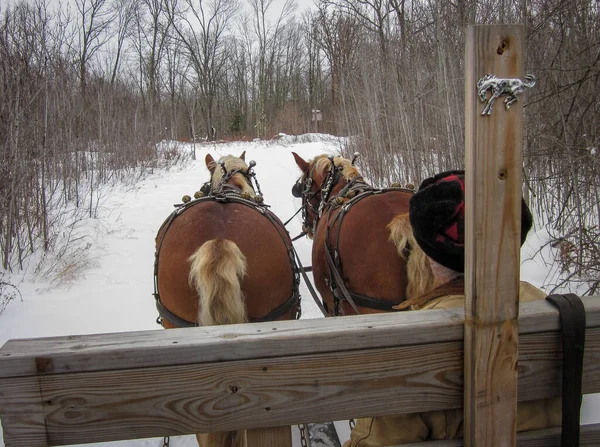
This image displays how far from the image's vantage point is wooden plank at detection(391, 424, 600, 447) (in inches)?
41.8

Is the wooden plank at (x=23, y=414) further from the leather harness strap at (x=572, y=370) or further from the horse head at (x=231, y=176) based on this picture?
the horse head at (x=231, y=176)

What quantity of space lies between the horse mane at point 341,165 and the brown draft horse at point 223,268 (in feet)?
3.72

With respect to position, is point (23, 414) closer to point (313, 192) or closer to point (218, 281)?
point (218, 281)

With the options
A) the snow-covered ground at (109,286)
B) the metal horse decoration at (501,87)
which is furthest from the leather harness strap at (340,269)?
the metal horse decoration at (501,87)

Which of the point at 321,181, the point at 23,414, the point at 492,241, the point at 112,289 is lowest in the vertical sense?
the point at 112,289

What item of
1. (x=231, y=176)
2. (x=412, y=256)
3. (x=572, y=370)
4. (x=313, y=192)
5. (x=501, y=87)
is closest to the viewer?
(x=501, y=87)

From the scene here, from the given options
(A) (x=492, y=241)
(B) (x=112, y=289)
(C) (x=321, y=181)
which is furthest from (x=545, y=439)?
(B) (x=112, y=289)

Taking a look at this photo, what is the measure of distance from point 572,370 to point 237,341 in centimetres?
78

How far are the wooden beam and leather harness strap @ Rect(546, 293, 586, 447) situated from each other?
0.03m

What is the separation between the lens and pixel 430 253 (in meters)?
1.27

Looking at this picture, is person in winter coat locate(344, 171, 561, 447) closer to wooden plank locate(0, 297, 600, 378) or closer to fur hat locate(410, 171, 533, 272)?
fur hat locate(410, 171, 533, 272)

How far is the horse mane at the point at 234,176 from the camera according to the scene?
132 inches

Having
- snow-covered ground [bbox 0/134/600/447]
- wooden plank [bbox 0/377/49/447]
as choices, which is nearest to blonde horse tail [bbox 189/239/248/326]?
wooden plank [bbox 0/377/49/447]

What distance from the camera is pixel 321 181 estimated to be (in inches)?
158
